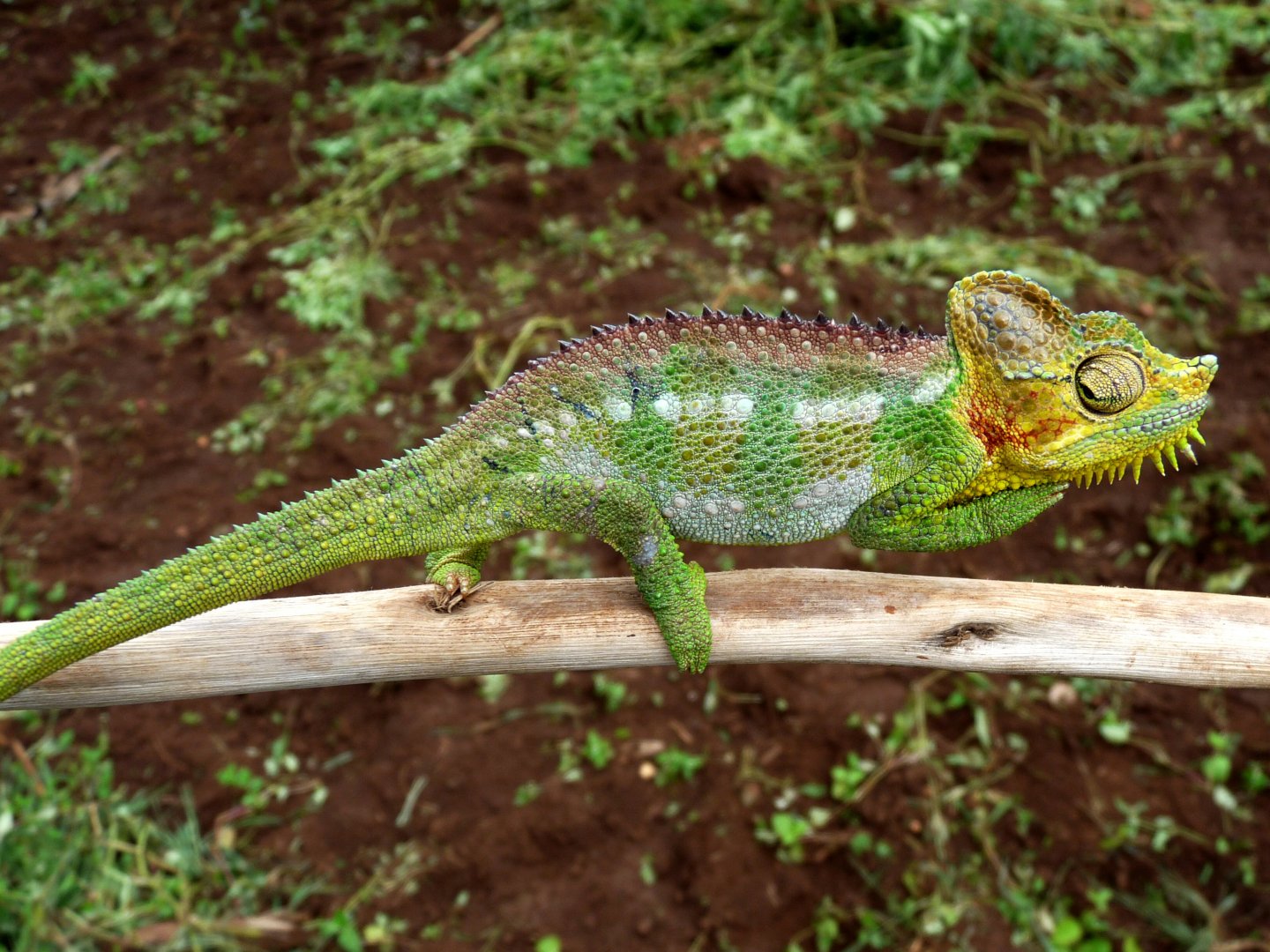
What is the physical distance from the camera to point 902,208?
4246 millimetres

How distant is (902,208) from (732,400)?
2992mm

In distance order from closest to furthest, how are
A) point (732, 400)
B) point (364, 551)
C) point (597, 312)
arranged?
point (364, 551) → point (732, 400) → point (597, 312)

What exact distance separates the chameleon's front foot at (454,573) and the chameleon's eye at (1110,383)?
115 cm

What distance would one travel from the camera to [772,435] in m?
1.68

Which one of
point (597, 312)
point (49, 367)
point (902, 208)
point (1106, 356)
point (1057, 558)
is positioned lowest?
point (1057, 558)

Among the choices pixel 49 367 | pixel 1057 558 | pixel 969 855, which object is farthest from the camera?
pixel 49 367

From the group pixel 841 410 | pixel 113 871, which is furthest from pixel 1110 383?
pixel 113 871

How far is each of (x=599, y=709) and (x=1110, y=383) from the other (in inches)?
72.9

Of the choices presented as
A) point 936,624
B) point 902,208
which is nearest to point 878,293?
point 902,208

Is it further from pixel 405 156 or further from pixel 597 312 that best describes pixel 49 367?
pixel 597 312

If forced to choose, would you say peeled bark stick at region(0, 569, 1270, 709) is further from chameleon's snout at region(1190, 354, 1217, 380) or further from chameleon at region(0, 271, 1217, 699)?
chameleon's snout at region(1190, 354, 1217, 380)

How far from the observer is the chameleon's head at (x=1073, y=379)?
1.63 meters

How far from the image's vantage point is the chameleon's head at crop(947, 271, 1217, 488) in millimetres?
1633

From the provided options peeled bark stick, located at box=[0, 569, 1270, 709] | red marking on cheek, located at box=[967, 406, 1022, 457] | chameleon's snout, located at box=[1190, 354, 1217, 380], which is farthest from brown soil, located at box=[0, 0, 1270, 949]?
chameleon's snout, located at box=[1190, 354, 1217, 380]
